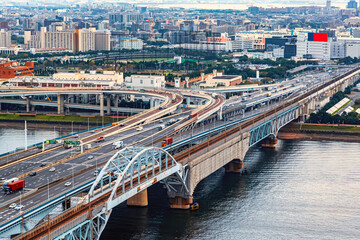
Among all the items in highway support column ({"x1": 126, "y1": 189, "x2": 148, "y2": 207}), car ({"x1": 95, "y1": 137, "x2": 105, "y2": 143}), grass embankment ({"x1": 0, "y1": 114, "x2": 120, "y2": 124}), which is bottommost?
highway support column ({"x1": 126, "y1": 189, "x2": 148, "y2": 207})

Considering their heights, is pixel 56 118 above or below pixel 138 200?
above

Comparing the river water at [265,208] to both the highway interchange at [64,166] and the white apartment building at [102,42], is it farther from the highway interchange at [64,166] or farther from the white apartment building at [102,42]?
the white apartment building at [102,42]

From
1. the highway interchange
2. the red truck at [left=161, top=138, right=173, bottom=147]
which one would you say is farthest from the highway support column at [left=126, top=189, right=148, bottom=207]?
the red truck at [left=161, top=138, right=173, bottom=147]

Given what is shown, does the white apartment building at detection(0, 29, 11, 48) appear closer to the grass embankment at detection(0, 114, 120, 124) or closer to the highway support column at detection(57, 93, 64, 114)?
the highway support column at detection(57, 93, 64, 114)

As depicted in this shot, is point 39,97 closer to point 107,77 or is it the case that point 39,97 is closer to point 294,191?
point 107,77

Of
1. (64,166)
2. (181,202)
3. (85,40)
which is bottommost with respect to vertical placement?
(181,202)

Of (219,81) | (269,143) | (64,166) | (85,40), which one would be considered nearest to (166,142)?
(64,166)

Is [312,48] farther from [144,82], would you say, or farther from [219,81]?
[144,82]

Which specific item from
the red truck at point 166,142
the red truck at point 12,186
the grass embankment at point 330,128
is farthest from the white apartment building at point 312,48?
the red truck at point 12,186
